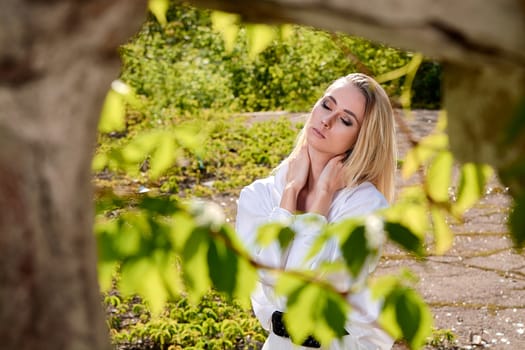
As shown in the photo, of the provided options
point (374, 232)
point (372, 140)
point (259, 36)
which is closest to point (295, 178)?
point (372, 140)

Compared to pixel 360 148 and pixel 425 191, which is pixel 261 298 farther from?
pixel 425 191

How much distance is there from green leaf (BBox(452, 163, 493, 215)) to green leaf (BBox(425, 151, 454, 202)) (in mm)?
38

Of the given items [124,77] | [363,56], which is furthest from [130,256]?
[363,56]

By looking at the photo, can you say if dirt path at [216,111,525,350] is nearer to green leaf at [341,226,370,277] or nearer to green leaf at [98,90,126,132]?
green leaf at [98,90,126,132]

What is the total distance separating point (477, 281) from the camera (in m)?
5.55

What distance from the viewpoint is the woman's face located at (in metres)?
3.39

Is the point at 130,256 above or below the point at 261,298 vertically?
above

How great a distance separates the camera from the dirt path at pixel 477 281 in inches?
198

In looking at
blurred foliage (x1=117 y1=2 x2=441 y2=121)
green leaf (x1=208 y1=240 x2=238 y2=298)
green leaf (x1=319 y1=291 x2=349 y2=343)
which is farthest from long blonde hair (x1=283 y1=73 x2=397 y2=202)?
blurred foliage (x1=117 y1=2 x2=441 y2=121)

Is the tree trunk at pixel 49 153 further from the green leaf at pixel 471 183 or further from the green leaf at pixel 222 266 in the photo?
the green leaf at pixel 471 183

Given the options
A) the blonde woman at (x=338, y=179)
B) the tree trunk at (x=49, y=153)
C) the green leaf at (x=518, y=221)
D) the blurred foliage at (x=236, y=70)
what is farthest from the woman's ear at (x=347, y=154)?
the blurred foliage at (x=236, y=70)

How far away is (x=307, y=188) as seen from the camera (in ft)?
11.6

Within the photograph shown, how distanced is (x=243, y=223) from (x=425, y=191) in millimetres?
1847

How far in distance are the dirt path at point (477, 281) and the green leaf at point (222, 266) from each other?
3386 mm
